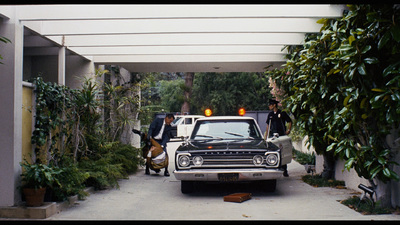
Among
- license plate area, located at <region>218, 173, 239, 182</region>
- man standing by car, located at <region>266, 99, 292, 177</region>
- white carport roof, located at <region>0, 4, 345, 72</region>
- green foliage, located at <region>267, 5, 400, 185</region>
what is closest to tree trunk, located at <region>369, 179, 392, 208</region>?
green foliage, located at <region>267, 5, 400, 185</region>

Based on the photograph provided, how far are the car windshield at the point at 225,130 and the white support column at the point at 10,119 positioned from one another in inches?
159

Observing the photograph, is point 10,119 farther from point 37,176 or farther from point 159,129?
point 159,129

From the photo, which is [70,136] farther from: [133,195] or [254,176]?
[254,176]

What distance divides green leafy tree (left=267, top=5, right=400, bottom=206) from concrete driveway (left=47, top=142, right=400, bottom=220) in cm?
93

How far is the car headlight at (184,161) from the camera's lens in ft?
26.6

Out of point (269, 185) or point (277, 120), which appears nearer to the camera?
point (269, 185)

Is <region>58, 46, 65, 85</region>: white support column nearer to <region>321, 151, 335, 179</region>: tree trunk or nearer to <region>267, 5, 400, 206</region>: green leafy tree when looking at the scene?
<region>267, 5, 400, 206</region>: green leafy tree

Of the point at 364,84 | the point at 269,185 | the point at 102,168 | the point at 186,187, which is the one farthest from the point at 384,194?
the point at 102,168

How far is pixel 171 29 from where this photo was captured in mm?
8789

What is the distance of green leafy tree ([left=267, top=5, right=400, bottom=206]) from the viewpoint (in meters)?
5.67

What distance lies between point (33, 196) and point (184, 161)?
2800mm

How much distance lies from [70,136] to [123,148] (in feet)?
9.47

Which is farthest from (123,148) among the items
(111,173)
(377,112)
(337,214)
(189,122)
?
(189,122)

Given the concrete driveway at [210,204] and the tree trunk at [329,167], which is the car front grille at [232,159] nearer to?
the concrete driveway at [210,204]
